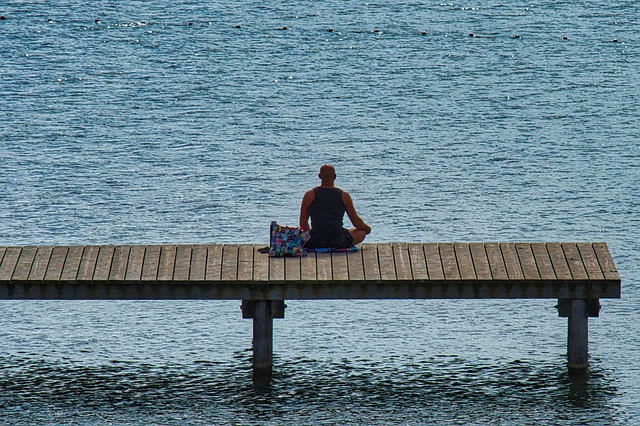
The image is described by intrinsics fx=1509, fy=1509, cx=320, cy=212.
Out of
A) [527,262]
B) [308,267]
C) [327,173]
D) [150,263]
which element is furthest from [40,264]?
[527,262]

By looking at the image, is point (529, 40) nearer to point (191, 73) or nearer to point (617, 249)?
point (191, 73)

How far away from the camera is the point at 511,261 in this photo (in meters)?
18.5

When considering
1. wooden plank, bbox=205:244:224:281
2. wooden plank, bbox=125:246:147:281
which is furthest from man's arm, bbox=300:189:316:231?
wooden plank, bbox=125:246:147:281

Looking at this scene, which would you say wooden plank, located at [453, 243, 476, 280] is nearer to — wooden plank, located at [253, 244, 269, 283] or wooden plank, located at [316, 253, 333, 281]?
wooden plank, located at [316, 253, 333, 281]

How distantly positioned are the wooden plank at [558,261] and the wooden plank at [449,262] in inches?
47.1

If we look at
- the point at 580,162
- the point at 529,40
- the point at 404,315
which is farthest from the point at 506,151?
the point at 529,40

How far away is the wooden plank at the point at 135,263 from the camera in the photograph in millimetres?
18000

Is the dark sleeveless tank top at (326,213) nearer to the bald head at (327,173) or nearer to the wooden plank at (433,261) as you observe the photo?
the bald head at (327,173)

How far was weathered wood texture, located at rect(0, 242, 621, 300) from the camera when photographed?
1789 cm

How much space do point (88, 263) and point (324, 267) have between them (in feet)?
9.47

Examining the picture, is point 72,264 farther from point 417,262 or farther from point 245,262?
point 417,262

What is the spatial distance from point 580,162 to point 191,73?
22896 mm

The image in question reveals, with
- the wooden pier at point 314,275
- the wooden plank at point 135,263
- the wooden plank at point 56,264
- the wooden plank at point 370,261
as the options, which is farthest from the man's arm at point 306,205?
the wooden plank at point 56,264

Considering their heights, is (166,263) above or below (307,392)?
above
